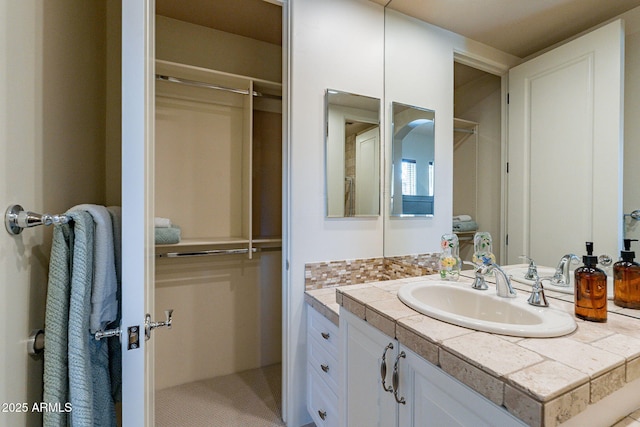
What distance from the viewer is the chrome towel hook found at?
1.89 feet

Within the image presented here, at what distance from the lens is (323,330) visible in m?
1.42

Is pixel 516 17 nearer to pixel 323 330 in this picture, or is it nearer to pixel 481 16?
pixel 481 16

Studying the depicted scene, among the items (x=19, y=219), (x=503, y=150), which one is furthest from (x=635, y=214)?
(x=19, y=219)

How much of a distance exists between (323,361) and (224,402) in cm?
90

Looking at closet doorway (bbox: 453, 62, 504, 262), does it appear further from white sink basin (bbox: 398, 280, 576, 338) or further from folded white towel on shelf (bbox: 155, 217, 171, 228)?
folded white towel on shelf (bbox: 155, 217, 171, 228)

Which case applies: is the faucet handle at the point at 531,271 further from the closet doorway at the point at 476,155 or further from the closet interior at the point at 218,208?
the closet interior at the point at 218,208

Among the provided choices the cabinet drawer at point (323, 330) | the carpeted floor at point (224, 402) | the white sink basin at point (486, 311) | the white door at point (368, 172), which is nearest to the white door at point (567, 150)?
the white sink basin at point (486, 311)

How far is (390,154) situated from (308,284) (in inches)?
39.6

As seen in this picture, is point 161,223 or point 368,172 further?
point 368,172

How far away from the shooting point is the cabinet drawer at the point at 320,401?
133 cm

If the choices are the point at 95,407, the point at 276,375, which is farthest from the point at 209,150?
the point at 276,375

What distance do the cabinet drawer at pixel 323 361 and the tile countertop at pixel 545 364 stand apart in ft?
2.10

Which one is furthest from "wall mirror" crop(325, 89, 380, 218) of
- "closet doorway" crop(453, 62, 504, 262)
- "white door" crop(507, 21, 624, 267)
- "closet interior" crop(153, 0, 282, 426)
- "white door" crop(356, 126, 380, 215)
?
"white door" crop(507, 21, 624, 267)

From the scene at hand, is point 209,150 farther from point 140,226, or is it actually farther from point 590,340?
point 590,340
